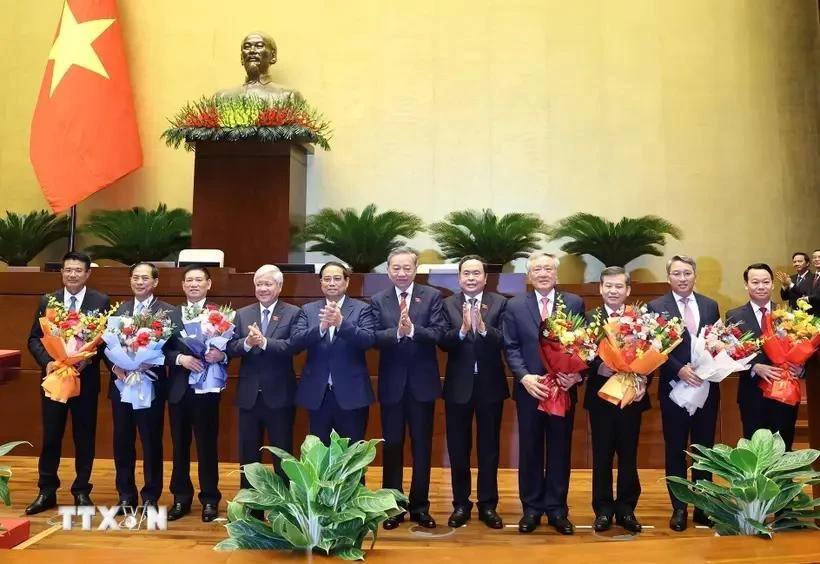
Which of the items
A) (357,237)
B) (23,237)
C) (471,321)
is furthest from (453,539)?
(23,237)

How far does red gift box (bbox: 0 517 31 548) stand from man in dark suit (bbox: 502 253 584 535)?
7.21ft

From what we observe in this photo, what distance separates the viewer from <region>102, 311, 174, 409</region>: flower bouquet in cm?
356

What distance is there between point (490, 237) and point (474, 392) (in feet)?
9.27

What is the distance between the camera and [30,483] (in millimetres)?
4395

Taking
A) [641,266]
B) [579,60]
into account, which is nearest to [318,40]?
[579,60]

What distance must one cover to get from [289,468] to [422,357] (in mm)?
2071

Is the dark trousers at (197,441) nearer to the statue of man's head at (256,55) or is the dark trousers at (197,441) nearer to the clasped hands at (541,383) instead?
the clasped hands at (541,383)

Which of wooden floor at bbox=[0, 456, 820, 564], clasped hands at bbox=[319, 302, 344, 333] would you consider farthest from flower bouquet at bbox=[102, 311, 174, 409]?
clasped hands at bbox=[319, 302, 344, 333]

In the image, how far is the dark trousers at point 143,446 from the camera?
376cm

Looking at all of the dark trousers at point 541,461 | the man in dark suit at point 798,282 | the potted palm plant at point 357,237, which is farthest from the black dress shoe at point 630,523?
the man in dark suit at point 798,282

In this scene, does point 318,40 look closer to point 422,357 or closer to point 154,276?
point 154,276

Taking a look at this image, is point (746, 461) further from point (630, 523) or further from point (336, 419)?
point (336, 419)

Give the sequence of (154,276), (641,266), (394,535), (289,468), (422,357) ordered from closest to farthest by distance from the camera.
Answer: (289,468)
(394,535)
(422,357)
(154,276)
(641,266)

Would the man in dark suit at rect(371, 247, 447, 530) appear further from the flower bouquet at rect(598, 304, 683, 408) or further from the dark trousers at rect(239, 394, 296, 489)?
the flower bouquet at rect(598, 304, 683, 408)
